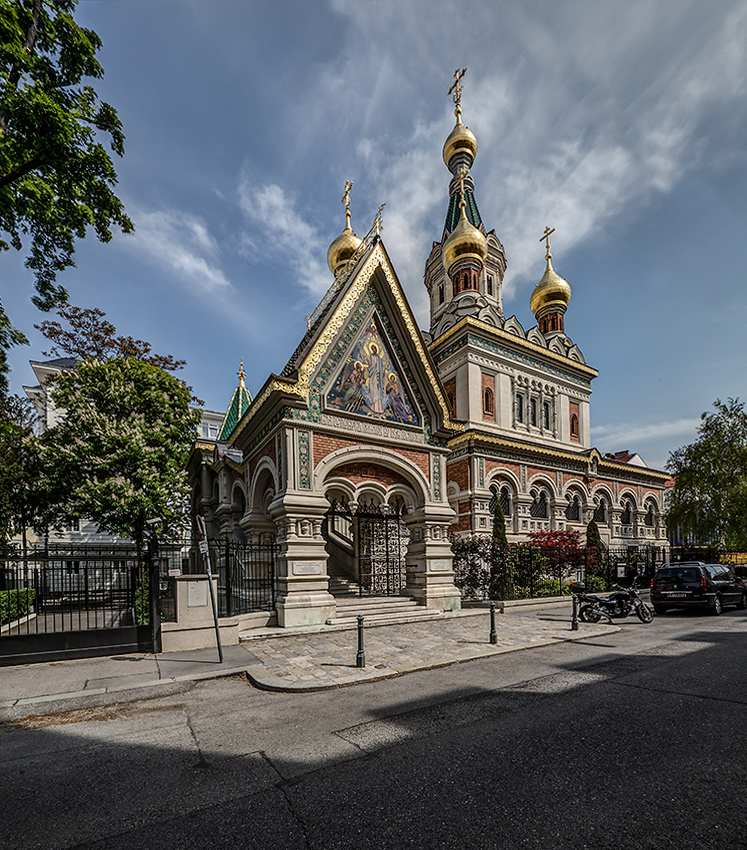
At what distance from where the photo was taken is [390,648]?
10.1m

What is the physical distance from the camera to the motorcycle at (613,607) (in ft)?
45.1

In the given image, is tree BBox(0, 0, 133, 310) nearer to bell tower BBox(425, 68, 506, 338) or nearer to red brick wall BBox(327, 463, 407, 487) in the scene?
red brick wall BBox(327, 463, 407, 487)

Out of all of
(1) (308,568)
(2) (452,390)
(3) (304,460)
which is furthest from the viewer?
(2) (452,390)

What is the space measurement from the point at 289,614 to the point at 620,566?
15.6 metres

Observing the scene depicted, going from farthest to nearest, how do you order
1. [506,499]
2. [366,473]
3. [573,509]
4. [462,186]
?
[462,186]
[573,509]
[506,499]
[366,473]

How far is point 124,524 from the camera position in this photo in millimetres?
19500

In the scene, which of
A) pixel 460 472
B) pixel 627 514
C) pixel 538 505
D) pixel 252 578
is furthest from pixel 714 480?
pixel 252 578

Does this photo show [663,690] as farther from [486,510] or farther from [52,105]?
[486,510]

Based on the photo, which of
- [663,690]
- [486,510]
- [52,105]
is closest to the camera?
[663,690]

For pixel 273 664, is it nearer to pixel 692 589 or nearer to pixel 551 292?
pixel 692 589

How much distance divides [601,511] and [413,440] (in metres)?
20.9

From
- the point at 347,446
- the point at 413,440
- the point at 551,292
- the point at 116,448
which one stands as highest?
the point at 551,292

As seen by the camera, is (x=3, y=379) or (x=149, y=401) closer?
(x=3, y=379)

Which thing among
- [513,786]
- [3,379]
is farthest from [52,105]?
[513,786]
